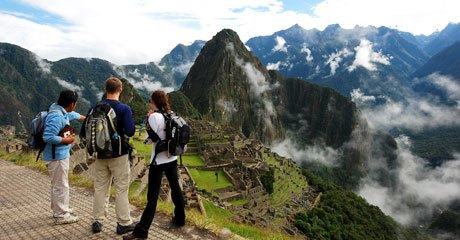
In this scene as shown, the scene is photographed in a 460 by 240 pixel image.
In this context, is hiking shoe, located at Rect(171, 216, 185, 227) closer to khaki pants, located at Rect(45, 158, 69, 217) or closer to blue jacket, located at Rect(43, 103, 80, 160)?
khaki pants, located at Rect(45, 158, 69, 217)

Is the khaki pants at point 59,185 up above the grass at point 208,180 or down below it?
above

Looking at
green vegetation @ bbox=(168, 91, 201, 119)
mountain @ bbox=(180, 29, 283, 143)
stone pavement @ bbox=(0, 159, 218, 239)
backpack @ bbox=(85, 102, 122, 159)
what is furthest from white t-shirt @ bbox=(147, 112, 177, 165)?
A: mountain @ bbox=(180, 29, 283, 143)

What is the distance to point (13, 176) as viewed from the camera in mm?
12156

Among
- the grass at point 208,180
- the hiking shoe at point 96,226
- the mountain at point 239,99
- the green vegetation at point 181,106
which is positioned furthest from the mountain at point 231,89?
the hiking shoe at point 96,226

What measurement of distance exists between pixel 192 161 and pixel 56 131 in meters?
40.7

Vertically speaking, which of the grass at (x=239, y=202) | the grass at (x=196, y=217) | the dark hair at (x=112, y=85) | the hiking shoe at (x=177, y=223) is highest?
the dark hair at (x=112, y=85)

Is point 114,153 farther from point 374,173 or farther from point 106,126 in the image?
point 374,173

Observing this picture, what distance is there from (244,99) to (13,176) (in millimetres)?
174742

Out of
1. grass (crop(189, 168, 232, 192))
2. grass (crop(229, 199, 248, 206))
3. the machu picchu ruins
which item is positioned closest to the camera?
the machu picchu ruins

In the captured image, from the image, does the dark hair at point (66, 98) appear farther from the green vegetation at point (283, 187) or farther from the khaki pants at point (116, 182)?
the green vegetation at point (283, 187)

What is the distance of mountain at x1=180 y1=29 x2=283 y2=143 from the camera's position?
164 m

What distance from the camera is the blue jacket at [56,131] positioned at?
7.00 m

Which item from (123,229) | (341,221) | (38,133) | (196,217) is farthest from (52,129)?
(341,221)

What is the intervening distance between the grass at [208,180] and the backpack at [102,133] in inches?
1193
